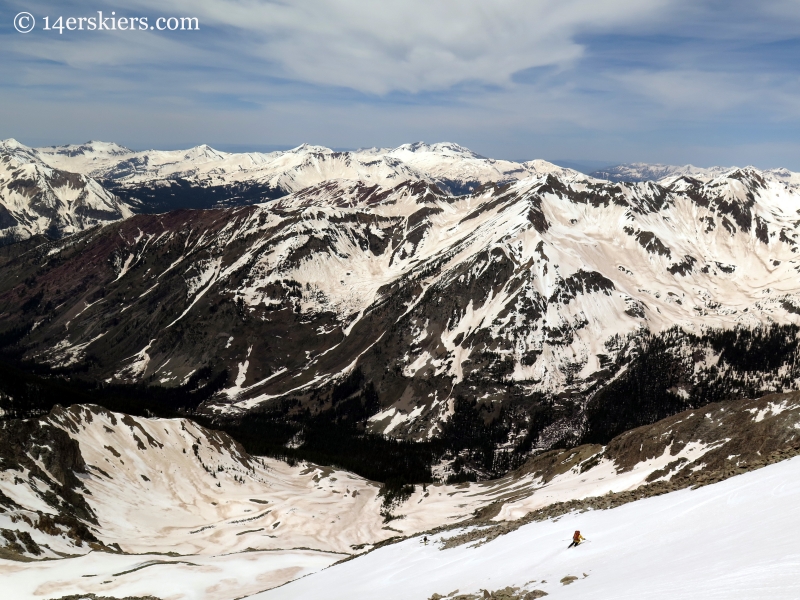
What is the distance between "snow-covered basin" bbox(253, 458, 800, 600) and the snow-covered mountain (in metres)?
0.48

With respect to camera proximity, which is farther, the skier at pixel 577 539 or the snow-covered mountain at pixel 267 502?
the snow-covered mountain at pixel 267 502

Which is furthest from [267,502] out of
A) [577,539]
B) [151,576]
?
[577,539]

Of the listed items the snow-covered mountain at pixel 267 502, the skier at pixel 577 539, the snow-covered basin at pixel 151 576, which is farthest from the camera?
the snow-covered basin at pixel 151 576

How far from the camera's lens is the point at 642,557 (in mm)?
26672

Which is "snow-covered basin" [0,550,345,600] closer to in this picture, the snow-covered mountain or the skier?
the snow-covered mountain

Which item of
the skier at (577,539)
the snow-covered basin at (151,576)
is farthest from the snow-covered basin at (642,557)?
the snow-covered basin at (151,576)

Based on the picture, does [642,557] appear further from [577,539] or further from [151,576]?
[151,576]

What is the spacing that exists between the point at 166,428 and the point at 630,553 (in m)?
138

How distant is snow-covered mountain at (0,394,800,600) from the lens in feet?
157

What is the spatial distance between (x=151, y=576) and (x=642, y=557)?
57172mm

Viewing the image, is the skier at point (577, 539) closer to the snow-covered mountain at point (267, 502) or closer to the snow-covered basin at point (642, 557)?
the snow-covered basin at point (642, 557)

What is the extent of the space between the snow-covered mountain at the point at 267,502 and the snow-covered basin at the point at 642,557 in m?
0.48

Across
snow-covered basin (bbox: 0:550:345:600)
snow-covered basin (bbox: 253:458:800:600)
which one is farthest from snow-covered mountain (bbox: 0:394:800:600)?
snow-covered basin (bbox: 253:458:800:600)

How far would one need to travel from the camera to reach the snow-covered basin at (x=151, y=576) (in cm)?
5206
